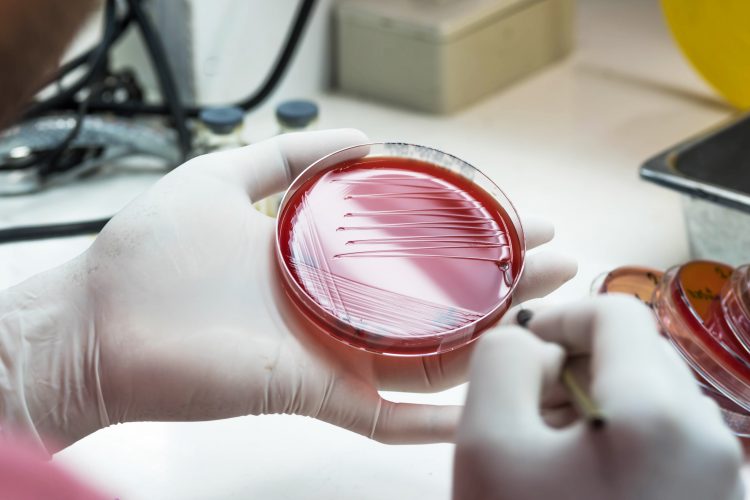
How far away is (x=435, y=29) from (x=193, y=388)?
93 cm

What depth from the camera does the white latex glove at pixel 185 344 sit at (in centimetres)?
82

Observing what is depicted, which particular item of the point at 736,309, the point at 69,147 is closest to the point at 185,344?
the point at 736,309

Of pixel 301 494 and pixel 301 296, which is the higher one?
pixel 301 296

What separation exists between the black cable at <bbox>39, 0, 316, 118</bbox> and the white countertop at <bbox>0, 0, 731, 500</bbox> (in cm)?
8

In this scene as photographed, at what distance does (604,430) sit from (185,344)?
429mm

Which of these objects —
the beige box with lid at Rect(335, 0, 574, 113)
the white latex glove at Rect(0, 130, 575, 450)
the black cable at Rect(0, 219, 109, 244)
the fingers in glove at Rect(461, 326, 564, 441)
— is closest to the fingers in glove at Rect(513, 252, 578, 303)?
the white latex glove at Rect(0, 130, 575, 450)

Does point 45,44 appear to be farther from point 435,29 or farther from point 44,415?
point 435,29

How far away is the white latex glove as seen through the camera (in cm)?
82

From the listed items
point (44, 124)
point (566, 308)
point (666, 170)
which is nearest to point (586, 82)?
point (666, 170)

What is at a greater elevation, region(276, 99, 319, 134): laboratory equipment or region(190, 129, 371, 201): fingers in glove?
region(190, 129, 371, 201): fingers in glove

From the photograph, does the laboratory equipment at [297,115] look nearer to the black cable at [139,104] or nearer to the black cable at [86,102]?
the black cable at [139,104]

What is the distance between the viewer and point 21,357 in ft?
2.81

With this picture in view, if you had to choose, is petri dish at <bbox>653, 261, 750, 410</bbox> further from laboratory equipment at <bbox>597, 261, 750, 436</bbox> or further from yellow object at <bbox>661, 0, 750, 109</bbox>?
yellow object at <bbox>661, 0, 750, 109</bbox>

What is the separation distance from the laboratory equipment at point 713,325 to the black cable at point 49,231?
782 mm
